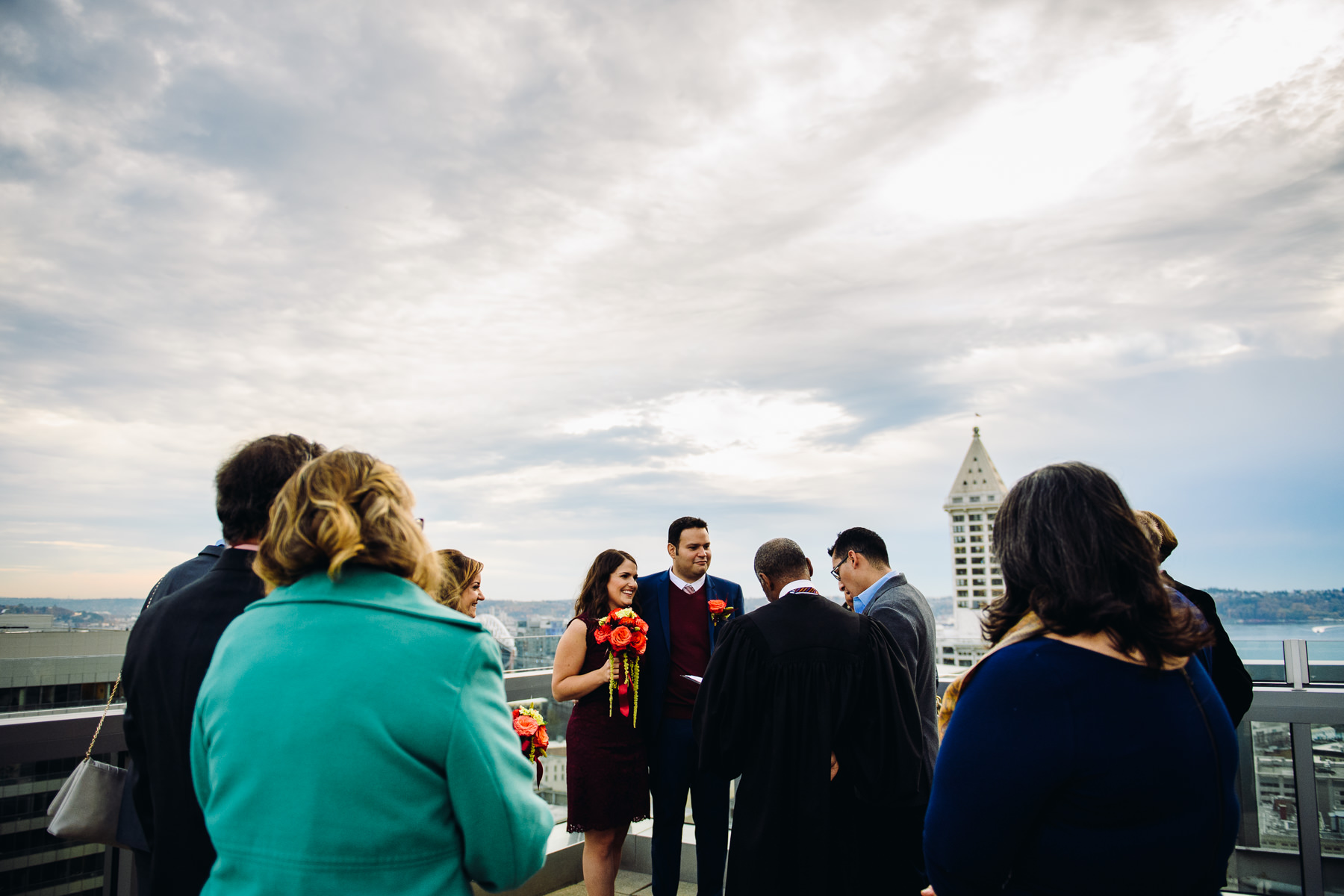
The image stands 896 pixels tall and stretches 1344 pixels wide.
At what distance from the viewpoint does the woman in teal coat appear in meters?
1.11

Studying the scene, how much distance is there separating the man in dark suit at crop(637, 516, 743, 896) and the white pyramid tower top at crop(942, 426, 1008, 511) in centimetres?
11467

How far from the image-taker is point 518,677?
4668mm

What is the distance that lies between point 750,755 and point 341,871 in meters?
2.08

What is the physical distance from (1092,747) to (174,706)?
6.42ft

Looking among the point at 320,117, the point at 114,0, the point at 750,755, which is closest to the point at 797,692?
the point at 750,755

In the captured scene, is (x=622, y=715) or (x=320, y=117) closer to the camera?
(x=622, y=715)

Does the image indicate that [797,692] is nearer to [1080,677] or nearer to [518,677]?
[1080,677]

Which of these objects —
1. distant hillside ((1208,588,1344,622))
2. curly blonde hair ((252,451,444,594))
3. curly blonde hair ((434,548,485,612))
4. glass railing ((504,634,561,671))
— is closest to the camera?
curly blonde hair ((252,451,444,594))

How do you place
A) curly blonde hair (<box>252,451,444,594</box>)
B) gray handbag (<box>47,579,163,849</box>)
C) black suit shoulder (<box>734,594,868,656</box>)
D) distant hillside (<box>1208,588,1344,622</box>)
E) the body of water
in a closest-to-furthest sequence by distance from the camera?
curly blonde hair (<box>252,451,444,594</box>) < gray handbag (<box>47,579,163,849</box>) < black suit shoulder (<box>734,594,868,656</box>) < the body of water < distant hillside (<box>1208,588,1344,622</box>)

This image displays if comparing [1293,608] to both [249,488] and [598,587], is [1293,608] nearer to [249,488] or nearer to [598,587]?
[598,587]

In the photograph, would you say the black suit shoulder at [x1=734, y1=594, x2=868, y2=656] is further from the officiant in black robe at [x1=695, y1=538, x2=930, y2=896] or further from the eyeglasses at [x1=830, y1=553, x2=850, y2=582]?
the eyeglasses at [x1=830, y1=553, x2=850, y2=582]

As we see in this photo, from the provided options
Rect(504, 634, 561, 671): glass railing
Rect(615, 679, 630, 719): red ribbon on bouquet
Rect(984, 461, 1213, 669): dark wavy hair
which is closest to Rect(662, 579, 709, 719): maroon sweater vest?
Rect(615, 679, 630, 719): red ribbon on bouquet

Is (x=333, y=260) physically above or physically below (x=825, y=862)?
above

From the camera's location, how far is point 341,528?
1228 mm
